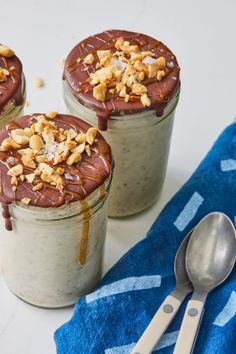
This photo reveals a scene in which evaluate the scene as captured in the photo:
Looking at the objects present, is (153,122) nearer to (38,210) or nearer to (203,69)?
(38,210)

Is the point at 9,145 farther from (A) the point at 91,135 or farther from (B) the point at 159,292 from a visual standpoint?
(B) the point at 159,292

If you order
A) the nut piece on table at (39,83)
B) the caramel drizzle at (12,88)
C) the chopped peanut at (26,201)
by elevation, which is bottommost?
the nut piece on table at (39,83)

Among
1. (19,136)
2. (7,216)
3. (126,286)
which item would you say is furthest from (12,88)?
(126,286)

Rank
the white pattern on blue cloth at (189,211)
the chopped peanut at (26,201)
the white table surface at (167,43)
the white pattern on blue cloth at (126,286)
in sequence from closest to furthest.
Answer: the chopped peanut at (26,201), the white pattern on blue cloth at (126,286), the white pattern on blue cloth at (189,211), the white table surface at (167,43)

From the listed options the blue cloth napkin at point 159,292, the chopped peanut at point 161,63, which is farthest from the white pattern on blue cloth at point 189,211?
the chopped peanut at point 161,63

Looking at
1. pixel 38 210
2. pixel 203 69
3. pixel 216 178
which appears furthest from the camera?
pixel 203 69

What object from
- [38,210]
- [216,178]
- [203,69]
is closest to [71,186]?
[38,210]

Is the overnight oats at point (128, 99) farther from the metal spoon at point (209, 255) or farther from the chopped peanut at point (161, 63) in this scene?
the metal spoon at point (209, 255)

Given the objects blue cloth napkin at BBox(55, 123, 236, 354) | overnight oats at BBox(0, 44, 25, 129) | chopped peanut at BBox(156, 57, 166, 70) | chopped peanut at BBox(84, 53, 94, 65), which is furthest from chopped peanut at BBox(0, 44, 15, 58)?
blue cloth napkin at BBox(55, 123, 236, 354)
